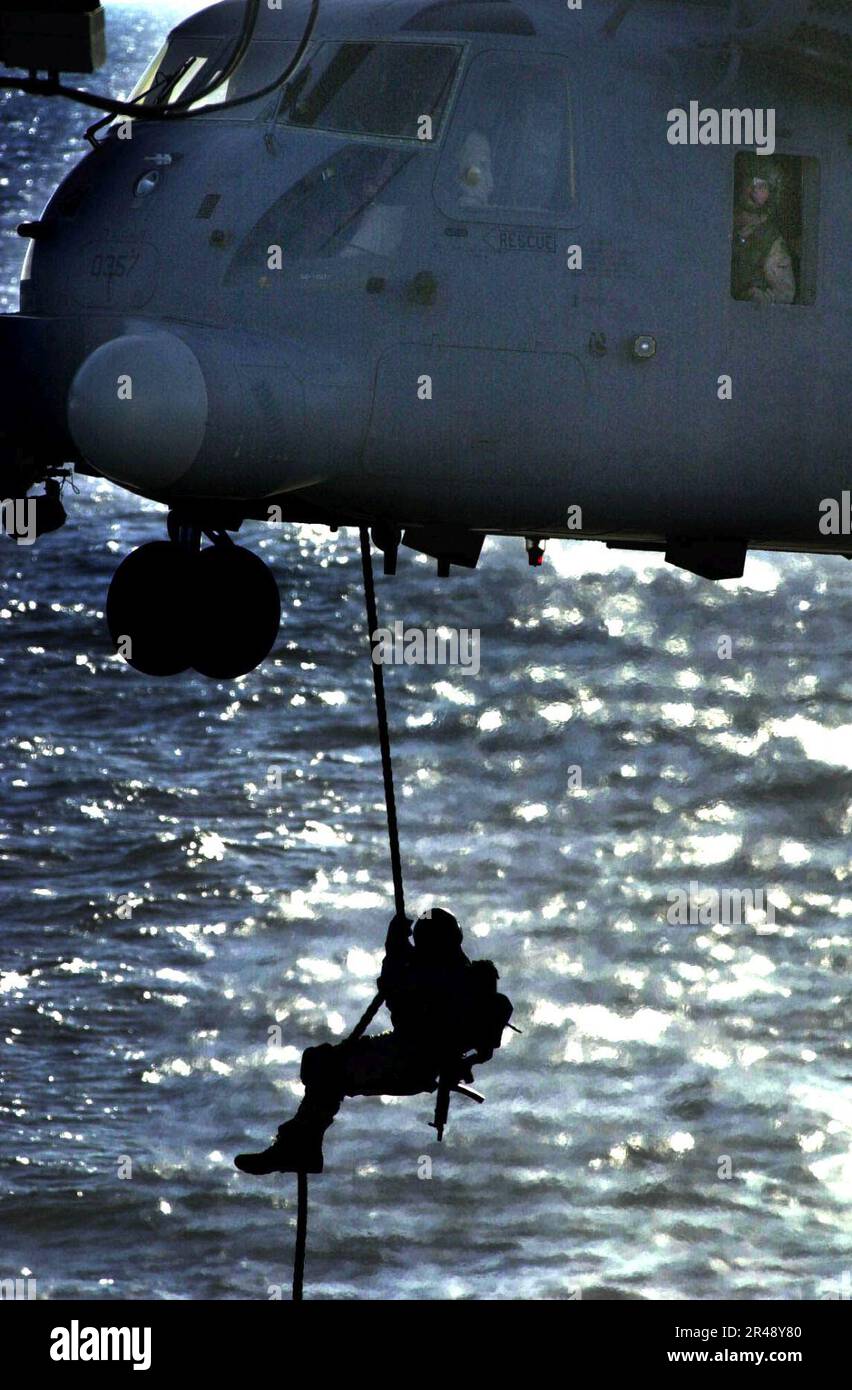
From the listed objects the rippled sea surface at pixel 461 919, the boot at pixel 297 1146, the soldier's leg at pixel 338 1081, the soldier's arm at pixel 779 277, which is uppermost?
the soldier's arm at pixel 779 277

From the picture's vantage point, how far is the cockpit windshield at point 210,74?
16000mm

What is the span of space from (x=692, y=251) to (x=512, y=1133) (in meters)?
41.0

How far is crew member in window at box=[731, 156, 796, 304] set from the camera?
16547 mm

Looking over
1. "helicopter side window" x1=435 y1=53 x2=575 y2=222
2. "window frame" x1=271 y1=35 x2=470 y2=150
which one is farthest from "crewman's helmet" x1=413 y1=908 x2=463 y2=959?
"window frame" x1=271 y1=35 x2=470 y2=150

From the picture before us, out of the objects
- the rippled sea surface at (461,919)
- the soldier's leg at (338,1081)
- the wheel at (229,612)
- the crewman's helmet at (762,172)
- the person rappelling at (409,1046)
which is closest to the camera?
the wheel at (229,612)

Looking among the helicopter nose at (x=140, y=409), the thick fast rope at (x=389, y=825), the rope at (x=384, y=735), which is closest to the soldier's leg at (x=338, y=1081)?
the thick fast rope at (x=389, y=825)

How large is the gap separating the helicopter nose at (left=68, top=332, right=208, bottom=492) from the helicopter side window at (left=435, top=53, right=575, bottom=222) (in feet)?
7.25

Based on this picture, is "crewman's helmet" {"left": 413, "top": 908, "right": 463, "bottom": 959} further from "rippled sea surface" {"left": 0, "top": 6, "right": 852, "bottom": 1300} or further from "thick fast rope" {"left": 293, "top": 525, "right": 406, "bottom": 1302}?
"rippled sea surface" {"left": 0, "top": 6, "right": 852, "bottom": 1300}

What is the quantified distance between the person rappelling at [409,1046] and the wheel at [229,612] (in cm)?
203

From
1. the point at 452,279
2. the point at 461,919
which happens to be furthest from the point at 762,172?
the point at 461,919

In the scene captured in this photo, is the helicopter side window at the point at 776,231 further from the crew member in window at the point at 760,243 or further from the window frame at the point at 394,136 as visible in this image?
the window frame at the point at 394,136

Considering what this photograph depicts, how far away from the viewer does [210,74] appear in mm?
16344

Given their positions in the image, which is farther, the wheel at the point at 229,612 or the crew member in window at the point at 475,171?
the wheel at the point at 229,612
